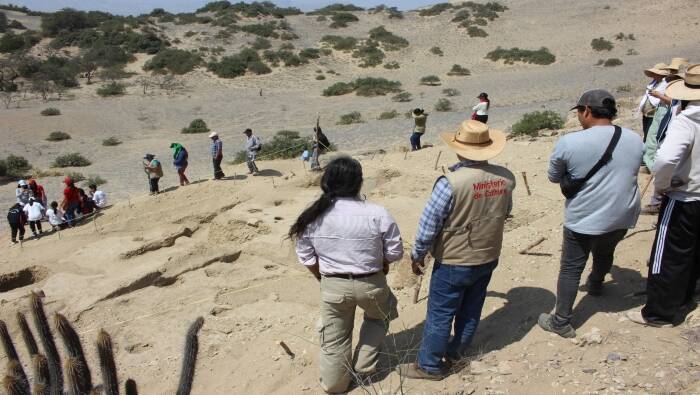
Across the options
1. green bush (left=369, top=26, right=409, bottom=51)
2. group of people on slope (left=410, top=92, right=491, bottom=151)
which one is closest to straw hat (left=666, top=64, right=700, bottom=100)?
group of people on slope (left=410, top=92, right=491, bottom=151)

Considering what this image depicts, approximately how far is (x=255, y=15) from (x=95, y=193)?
119ft

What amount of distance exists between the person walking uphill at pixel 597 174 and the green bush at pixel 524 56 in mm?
29788

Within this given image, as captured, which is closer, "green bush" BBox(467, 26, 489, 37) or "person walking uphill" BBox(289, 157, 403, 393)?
"person walking uphill" BBox(289, 157, 403, 393)

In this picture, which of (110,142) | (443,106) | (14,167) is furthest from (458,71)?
(14,167)

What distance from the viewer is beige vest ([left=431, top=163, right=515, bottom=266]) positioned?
3145 mm

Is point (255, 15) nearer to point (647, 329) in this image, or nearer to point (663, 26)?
point (663, 26)

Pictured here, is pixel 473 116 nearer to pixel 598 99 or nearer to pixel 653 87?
pixel 653 87

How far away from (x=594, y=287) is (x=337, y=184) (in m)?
2.25

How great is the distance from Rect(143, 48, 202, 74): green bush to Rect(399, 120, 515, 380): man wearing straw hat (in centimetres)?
2959

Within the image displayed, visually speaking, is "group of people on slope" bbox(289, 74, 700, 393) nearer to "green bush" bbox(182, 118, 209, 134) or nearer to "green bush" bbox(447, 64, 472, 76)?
"green bush" bbox(182, 118, 209, 134)

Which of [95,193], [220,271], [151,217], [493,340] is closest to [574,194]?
[493,340]

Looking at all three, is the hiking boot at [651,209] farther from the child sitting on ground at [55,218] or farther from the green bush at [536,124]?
the child sitting on ground at [55,218]

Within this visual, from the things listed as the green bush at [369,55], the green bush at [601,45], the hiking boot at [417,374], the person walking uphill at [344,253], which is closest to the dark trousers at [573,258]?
the hiking boot at [417,374]

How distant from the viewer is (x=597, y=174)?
327cm
